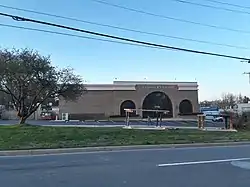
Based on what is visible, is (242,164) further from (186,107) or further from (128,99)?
(186,107)

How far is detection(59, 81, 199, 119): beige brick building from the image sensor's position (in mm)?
72438

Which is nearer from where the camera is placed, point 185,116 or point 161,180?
point 161,180

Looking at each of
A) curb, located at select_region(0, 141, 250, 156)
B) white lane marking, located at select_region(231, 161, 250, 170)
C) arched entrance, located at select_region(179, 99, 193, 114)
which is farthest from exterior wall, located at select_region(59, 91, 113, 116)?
white lane marking, located at select_region(231, 161, 250, 170)

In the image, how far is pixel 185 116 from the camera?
72.8m

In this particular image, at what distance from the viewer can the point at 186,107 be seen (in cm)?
7619

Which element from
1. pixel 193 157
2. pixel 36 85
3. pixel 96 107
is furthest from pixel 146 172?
pixel 96 107

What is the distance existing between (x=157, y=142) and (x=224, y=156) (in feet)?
15.9

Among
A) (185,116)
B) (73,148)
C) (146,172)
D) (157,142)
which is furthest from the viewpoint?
(185,116)

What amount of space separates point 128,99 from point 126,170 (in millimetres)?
62923

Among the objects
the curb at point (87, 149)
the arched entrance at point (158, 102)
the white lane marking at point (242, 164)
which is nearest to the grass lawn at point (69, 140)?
the curb at point (87, 149)

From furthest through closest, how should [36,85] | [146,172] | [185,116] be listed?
[185,116] → [36,85] → [146,172]

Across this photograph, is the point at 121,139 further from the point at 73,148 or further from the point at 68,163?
the point at 68,163

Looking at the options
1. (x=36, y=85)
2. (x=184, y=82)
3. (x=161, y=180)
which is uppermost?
(x=184, y=82)

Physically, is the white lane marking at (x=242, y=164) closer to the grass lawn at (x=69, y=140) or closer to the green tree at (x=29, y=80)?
the grass lawn at (x=69, y=140)
